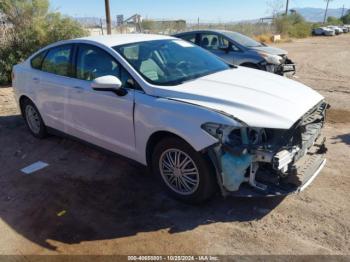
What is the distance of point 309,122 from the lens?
3793 mm

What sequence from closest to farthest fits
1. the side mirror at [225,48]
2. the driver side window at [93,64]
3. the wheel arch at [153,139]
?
the wheel arch at [153,139] → the driver side window at [93,64] → the side mirror at [225,48]

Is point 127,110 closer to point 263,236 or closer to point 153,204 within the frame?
point 153,204

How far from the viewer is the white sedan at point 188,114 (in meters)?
3.32

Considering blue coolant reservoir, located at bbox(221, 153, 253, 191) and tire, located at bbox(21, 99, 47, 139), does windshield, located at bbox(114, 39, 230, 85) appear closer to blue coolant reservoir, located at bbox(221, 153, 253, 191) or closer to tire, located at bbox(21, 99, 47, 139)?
blue coolant reservoir, located at bbox(221, 153, 253, 191)

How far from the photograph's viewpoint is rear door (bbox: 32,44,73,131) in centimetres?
493

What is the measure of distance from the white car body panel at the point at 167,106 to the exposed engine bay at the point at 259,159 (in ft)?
0.35

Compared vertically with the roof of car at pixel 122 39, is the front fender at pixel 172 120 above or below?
below

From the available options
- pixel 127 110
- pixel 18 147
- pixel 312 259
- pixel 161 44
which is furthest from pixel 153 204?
pixel 18 147

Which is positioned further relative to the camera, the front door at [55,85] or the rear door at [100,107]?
the front door at [55,85]

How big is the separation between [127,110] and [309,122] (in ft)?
6.48

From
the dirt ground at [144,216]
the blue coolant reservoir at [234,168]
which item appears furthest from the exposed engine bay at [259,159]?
the dirt ground at [144,216]

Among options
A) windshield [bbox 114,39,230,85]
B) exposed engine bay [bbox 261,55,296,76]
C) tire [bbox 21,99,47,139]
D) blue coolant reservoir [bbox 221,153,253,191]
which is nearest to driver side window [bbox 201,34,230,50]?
exposed engine bay [bbox 261,55,296,76]

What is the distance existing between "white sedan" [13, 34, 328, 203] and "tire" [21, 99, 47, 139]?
710 millimetres

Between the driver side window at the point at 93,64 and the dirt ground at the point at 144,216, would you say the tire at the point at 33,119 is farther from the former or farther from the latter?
the driver side window at the point at 93,64
